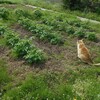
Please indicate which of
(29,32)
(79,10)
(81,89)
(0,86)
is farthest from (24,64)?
(79,10)

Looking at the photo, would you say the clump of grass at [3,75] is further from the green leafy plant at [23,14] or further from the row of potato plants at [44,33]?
the green leafy plant at [23,14]

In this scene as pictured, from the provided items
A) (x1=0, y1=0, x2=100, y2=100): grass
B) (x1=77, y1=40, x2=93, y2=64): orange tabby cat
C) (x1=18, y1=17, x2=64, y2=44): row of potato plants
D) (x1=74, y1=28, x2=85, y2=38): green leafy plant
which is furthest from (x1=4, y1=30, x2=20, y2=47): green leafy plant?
(x1=74, y1=28, x2=85, y2=38): green leafy plant

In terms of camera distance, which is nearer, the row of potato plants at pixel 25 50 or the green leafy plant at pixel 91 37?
the row of potato plants at pixel 25 50

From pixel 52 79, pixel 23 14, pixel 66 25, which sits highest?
pixel 52 79

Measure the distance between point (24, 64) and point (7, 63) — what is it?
507mm

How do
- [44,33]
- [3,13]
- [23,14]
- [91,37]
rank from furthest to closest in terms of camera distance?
[23,14] < [3,13] < [91,37] < [44,33]

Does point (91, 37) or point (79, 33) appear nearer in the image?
point (91, 37)

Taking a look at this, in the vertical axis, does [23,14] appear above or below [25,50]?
below

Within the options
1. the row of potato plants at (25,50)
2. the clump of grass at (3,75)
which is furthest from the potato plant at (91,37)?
the clump of grass at (3,75)

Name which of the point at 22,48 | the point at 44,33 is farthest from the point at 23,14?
the point at 22,48

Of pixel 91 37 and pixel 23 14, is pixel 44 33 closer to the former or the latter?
pixel 91 37

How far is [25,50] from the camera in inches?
329

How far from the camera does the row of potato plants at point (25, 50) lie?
798 cm

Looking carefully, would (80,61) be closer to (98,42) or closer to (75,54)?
(75,54)
